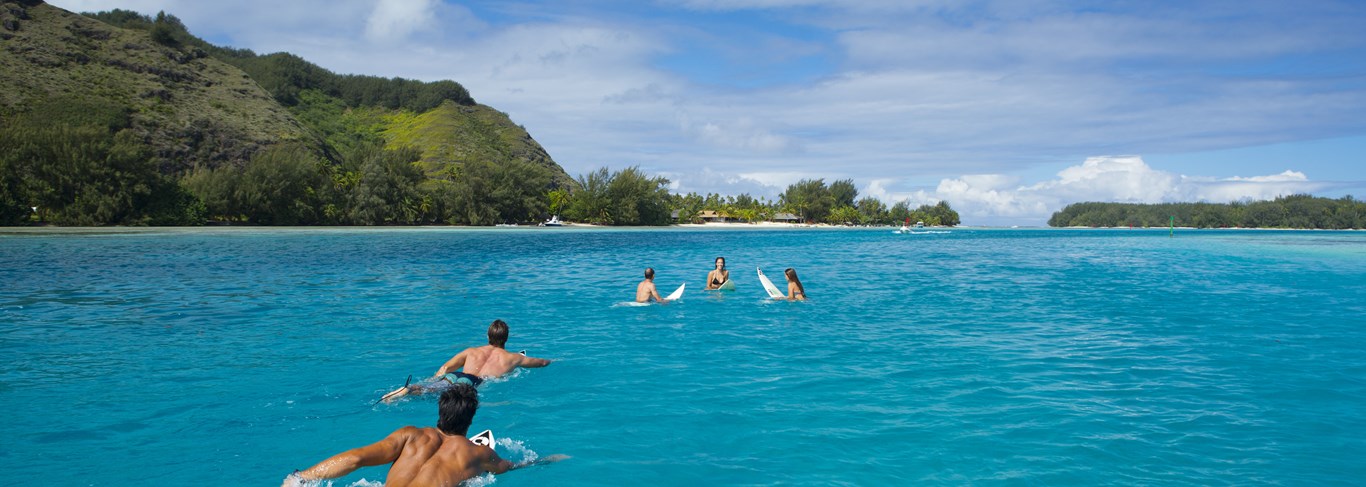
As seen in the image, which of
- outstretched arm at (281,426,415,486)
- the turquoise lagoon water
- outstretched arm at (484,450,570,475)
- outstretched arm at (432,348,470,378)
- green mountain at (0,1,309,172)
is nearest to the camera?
outstretched arm at (281,426,415,486)

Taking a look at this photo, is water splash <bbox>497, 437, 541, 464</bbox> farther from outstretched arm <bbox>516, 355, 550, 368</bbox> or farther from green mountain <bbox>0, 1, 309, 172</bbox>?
green mountain <bbox>0, 1, 309, 172</bbox>

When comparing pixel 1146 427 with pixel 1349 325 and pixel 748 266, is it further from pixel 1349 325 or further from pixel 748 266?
pixel 748 266

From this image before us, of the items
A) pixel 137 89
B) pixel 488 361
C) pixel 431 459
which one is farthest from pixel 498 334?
pixel 137 89

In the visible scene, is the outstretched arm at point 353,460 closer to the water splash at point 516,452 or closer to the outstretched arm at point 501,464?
the outstretched arm at point 501,464

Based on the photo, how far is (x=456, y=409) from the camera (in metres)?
6.52

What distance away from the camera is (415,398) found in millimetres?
9820

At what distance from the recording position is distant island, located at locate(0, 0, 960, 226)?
217ft

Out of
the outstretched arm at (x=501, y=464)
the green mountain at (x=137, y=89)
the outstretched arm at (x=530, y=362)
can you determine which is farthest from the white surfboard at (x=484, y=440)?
the green mountain at (x=137, y=89)

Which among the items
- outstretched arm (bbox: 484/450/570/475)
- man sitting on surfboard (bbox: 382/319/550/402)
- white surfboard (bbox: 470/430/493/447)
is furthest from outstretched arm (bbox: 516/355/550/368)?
white surfboard (bbox: 470/430/493/447)

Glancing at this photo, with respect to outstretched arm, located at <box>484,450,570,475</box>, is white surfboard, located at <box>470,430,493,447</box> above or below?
above

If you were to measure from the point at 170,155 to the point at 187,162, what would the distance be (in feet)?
6.66

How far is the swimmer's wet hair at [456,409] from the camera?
6512 millimetres

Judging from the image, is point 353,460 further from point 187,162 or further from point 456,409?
point 187,162

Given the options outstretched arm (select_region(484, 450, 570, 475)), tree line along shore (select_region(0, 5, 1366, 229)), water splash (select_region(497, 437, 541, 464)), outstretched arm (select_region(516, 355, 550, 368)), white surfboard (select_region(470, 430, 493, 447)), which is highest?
tree line along shore (select_region(0, 5, 1366, 229))
